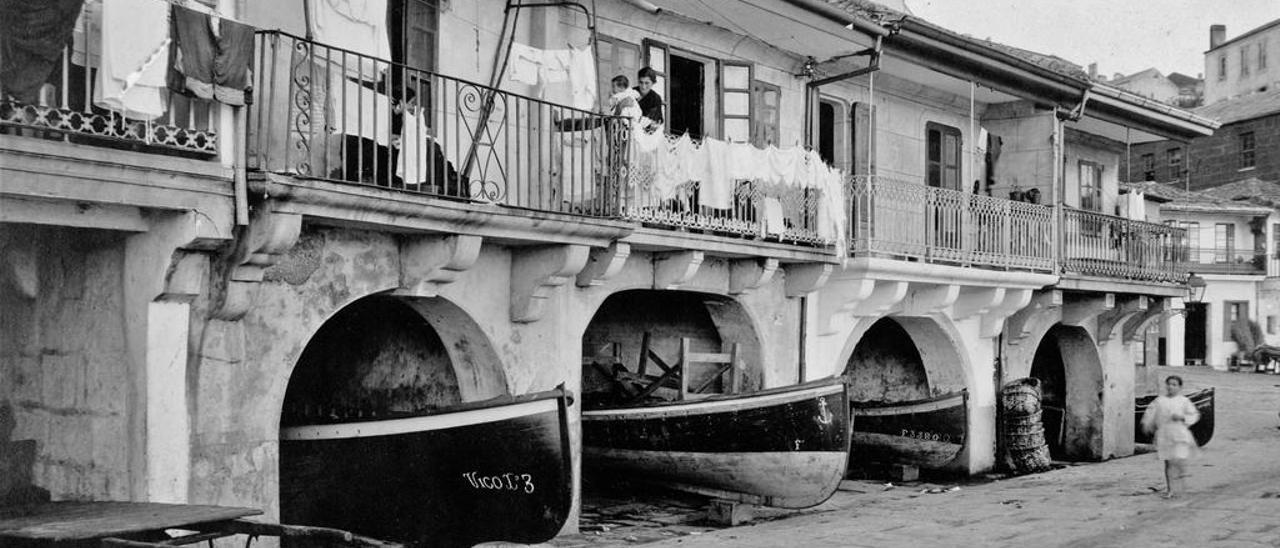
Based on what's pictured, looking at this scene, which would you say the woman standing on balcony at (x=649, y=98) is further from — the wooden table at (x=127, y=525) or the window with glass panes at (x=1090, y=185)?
the window with glass panes at (x=1090, y=185)

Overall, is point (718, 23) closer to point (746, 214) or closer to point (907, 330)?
point (746, 214)

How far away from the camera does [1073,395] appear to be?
950 inches

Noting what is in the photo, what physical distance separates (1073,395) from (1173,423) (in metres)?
8.02

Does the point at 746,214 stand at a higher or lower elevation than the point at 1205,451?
higher

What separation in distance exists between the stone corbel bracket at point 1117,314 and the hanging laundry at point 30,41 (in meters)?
20.4

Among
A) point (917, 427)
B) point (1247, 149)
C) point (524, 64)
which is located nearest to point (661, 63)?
point (524, 64)

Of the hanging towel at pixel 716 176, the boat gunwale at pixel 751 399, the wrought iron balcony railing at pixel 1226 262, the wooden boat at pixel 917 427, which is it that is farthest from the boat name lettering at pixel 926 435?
the wrought iron balcony railing at pixel 1226 262

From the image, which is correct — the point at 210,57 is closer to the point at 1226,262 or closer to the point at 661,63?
the point at 661,63

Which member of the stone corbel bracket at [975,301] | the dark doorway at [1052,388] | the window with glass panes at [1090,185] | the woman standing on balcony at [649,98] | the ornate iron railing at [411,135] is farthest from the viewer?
the window with glass panes at [1090,185]

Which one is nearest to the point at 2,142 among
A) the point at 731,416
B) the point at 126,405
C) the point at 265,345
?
the point at 126,405

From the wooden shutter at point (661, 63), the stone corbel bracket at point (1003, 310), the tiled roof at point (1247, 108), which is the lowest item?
the stone corbel bracket at point (1003, 310)

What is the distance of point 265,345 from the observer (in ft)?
32.9

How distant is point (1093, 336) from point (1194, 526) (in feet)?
32.3

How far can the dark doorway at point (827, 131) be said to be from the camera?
1869cm
